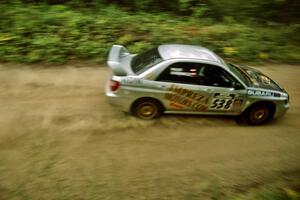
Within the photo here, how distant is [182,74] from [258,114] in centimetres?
207

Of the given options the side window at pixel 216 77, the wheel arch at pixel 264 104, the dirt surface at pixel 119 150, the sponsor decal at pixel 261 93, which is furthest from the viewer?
the wheel arch at pixel 264 104

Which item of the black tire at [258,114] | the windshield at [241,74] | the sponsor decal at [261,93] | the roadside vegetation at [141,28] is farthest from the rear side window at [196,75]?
the roadside vegetation at [141,28]

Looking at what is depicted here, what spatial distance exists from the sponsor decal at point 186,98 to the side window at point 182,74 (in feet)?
0.60

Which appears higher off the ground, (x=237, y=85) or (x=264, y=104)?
(x=237, y=85)

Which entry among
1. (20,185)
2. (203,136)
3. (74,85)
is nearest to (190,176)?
(203,136)

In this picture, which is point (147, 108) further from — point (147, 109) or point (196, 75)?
point (196, 75)

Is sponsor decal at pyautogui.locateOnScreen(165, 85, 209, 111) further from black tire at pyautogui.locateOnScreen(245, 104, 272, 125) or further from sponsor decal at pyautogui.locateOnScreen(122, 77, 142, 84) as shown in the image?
black tire at pyautogui.locateOnScreen(245, 104, 272, 125)

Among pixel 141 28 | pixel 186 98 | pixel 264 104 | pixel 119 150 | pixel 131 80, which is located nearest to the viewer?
pixel 119 150

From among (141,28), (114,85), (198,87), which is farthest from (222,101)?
(141,28)

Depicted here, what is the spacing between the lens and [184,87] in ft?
26.6

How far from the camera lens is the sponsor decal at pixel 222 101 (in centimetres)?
830

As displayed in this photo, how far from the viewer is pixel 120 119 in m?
8.49

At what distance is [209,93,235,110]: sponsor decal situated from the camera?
8.30m

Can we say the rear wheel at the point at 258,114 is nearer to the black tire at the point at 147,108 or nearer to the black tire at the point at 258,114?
the black tire at the point at 258,114
